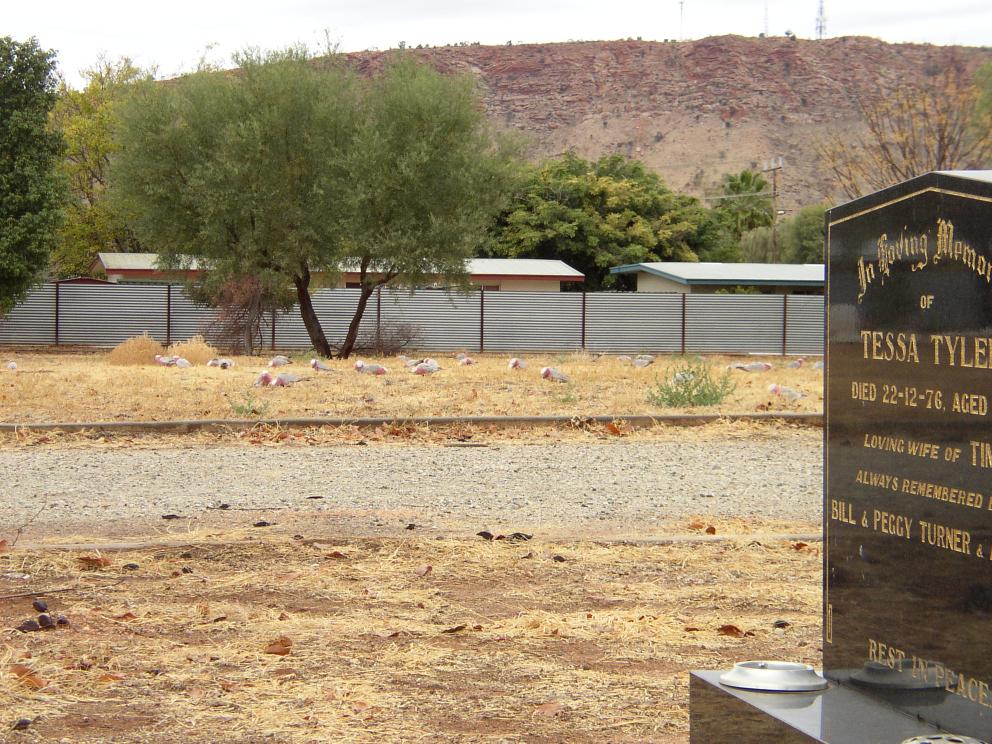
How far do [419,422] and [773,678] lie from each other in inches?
367

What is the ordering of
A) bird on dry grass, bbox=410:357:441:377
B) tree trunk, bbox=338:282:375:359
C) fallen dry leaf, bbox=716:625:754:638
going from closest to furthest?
fallen dry leaf, bbox=716:625:754:638, bird on dry grass, bbox=410:357:441:377, tree trunk, bbox=338:282:375:359

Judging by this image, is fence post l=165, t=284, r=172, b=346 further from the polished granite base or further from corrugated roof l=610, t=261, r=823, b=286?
the polished granite base

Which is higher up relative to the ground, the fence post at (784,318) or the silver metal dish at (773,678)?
the fence post at (784,318)

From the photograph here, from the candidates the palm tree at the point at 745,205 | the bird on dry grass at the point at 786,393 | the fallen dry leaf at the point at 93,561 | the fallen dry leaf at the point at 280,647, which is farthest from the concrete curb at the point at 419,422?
the palm tree at the point at 745,205

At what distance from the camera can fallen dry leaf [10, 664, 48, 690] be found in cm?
444

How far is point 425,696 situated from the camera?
4.45m

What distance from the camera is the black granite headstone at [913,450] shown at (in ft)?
10.8

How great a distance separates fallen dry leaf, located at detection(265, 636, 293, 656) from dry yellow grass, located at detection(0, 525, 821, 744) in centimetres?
2

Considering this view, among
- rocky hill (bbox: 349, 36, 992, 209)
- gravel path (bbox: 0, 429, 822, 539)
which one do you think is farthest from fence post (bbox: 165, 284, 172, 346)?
rocky hill (bbox: 349, 36, 992, 209)

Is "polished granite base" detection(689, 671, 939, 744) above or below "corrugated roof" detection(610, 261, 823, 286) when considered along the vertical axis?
below

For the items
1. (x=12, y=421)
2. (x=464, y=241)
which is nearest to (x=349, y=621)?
(x=12, y=421)

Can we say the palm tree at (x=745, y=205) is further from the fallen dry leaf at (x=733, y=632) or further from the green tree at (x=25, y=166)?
the fallen dry leaf at (x=733, y=632)

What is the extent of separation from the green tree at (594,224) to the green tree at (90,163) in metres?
17.0

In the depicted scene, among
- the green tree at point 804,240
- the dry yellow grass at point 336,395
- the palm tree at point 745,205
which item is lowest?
the dry yellow grass at point 336,395
